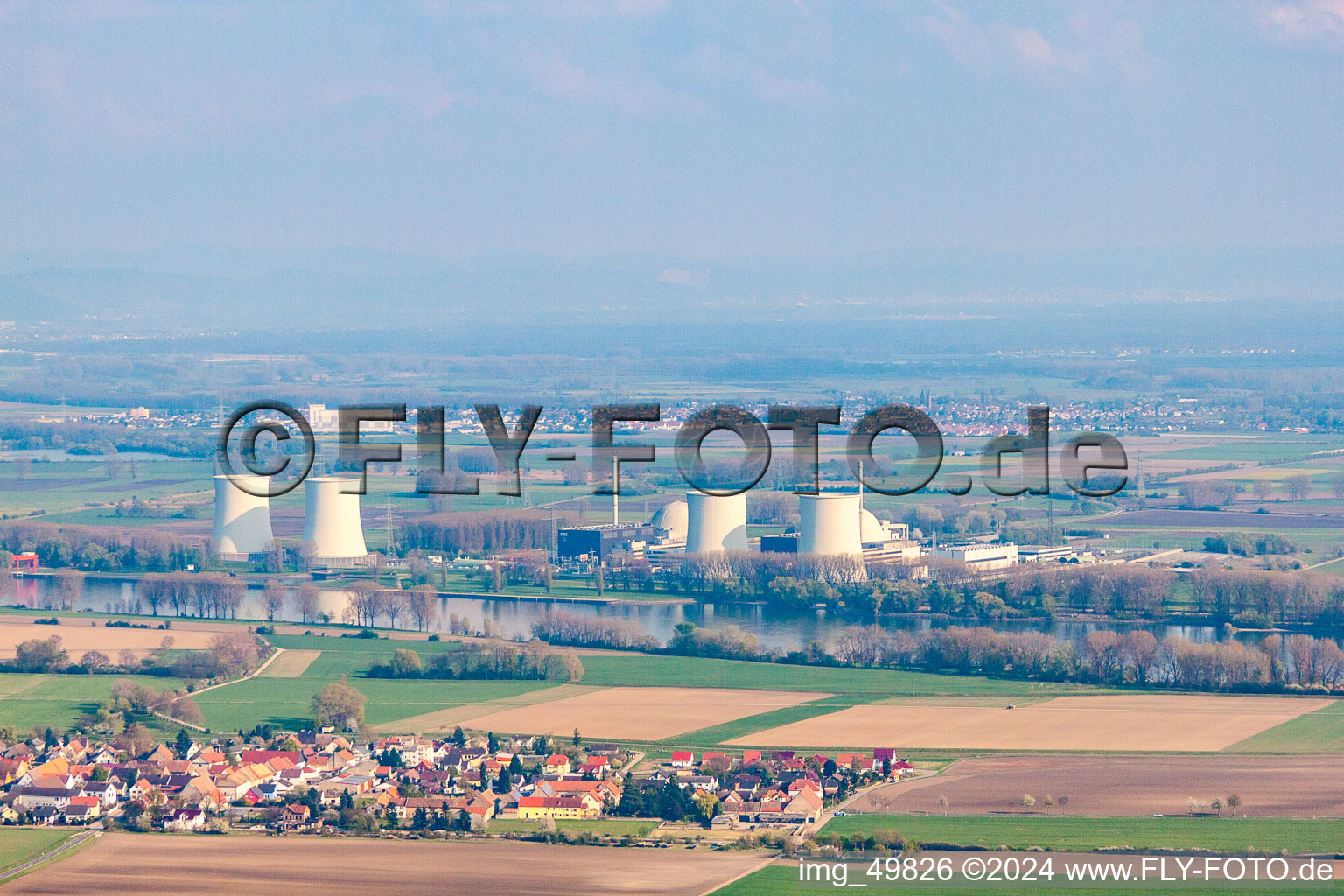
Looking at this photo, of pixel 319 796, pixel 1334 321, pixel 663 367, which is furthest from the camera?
pixel 1334 321

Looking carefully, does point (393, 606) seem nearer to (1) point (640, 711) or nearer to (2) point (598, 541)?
(2) point (598, 541)

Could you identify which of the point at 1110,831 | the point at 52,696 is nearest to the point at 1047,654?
the point at 1110,831

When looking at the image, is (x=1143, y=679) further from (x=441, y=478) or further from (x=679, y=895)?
(x=441, y=478)

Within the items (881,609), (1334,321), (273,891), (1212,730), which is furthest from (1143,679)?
(1334,321)

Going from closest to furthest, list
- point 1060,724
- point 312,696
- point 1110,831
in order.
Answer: point 1110,831
point 1060,724
point 312,696

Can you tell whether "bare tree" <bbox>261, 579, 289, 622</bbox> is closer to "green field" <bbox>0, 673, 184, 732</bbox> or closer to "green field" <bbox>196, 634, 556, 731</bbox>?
"green field" <bbox>196, 634, 556, 731</bbox>

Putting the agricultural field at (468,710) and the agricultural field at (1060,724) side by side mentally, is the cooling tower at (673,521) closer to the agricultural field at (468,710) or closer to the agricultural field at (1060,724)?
the agricultural field at (468,710)
